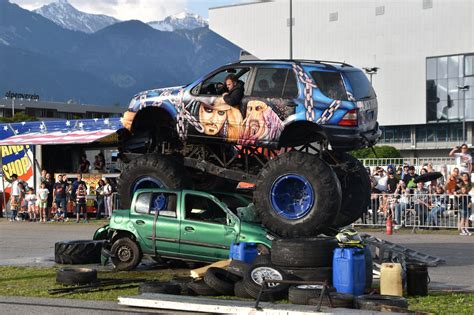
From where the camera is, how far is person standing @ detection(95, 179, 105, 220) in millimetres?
27484

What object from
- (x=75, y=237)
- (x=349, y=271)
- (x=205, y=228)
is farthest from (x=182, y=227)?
(x=75, y=237)

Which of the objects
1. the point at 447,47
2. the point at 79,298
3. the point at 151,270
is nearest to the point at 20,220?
the point at 151,270

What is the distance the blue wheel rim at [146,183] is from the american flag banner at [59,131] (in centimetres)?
1263

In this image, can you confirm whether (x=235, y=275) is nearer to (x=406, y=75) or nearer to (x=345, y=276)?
(x=345, y=276)

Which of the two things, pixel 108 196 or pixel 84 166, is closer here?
pixel 108 196

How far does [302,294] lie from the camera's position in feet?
32.1

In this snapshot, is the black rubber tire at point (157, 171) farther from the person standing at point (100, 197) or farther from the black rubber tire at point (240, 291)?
the person standing at point (100, 197)

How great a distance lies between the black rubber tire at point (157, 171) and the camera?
1376 centimetres

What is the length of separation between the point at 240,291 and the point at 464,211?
12594 mm

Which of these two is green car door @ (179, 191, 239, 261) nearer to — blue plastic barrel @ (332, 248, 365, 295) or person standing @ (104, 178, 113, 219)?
blue plastic barrel @ (332, 248, 365, 295)

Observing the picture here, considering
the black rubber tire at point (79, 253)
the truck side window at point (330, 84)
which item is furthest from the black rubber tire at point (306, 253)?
the black rubber tire at point (79, 253)

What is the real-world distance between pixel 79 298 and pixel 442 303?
4.96 metres

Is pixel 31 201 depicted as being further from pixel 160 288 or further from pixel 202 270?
pixel 160 288

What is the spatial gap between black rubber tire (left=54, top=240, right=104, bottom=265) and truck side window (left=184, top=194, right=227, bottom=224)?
234cm
